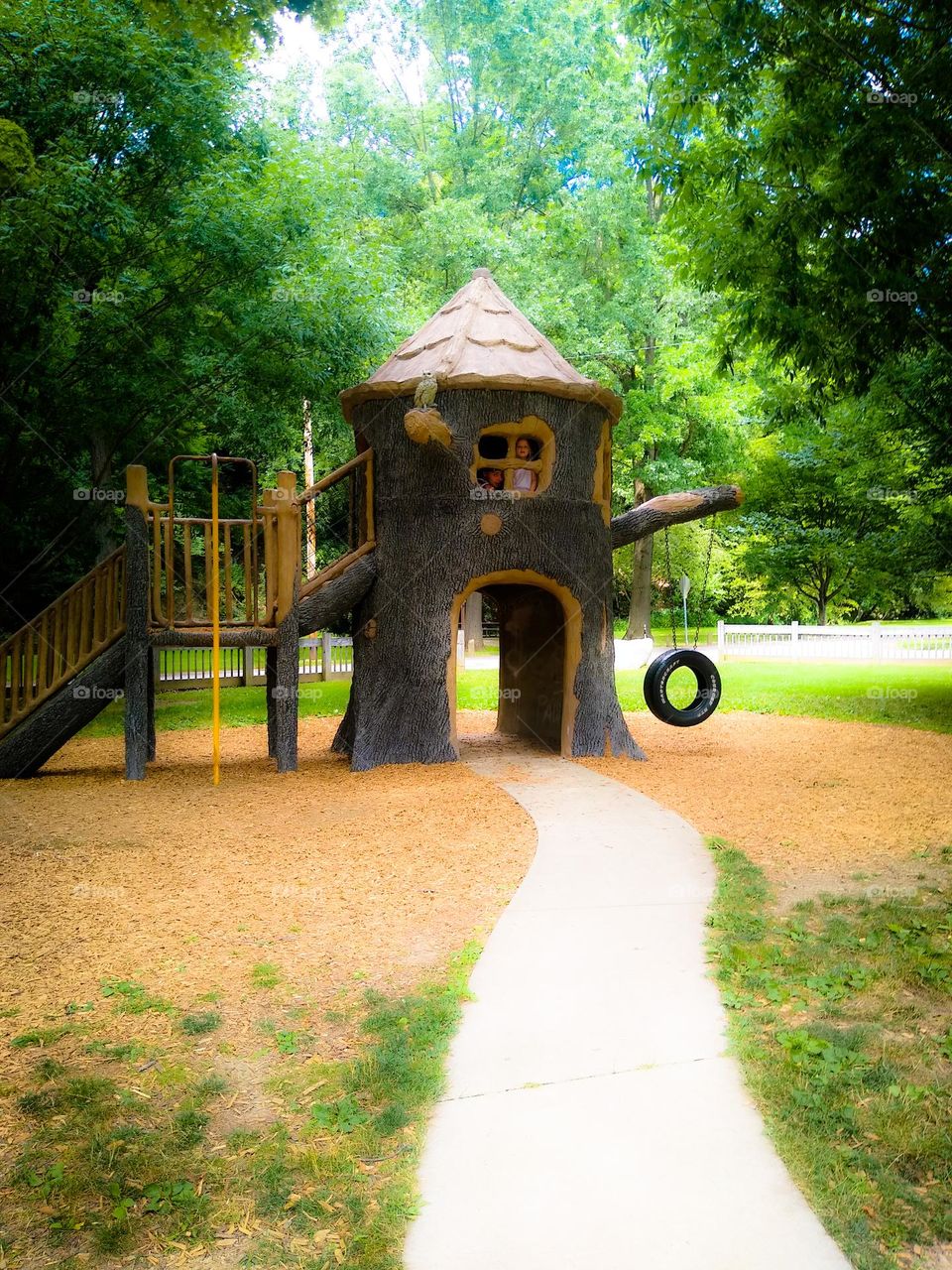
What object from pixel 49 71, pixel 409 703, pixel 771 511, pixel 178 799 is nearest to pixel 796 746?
pixel 409 703

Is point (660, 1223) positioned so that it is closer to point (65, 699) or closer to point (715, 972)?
point (715, 972)

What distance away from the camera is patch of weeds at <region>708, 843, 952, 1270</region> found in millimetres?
2758

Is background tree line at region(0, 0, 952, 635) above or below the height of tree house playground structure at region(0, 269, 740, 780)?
above

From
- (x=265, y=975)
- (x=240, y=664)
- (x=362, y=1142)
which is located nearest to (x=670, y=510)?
(x=265, y=975)

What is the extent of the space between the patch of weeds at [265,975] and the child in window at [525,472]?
6.91 meters

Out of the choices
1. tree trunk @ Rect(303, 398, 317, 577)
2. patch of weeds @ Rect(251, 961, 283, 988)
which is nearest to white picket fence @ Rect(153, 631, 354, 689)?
tree trunk @ Rect(303, 398, 317, 577)

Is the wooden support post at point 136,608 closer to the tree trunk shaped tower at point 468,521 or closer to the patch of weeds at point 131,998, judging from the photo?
the tree trunk shaped tower at point 468,521

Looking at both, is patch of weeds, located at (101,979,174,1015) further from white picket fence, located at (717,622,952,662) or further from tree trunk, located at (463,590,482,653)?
tree trunk, located at (463,590,482,653)

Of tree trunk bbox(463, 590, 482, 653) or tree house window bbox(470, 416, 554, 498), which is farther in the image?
tree trunk bbox(463, 590, 482, 653)

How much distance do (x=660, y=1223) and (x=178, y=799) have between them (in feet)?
22.6

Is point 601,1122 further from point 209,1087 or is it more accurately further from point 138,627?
point 138,627

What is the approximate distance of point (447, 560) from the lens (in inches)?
399

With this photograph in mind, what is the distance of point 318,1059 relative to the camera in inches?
147

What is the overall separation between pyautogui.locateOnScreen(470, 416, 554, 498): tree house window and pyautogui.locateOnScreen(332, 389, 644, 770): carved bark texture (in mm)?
87
